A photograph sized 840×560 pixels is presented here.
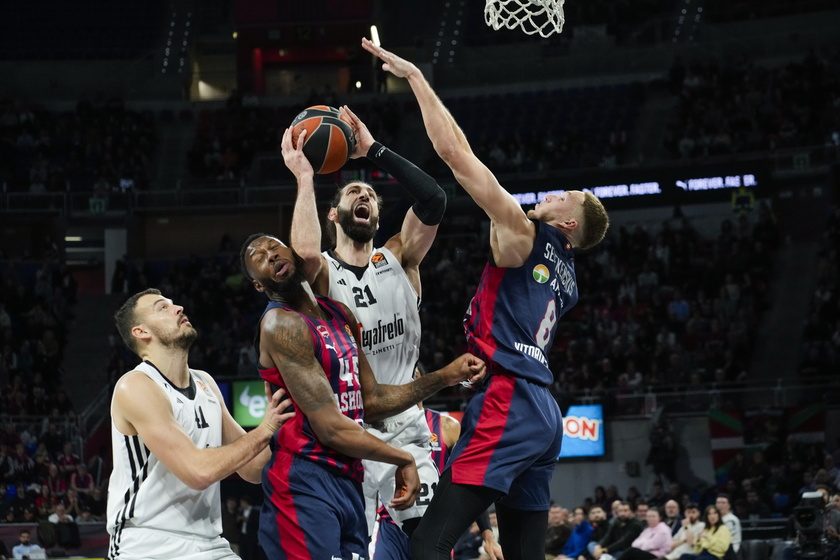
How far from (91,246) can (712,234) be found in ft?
53.9

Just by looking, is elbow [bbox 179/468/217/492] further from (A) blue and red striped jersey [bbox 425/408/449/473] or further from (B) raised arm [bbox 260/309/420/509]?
(A) blue and red striped jersey [bbox 425/408/449/473]

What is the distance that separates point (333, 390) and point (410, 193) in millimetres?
1415

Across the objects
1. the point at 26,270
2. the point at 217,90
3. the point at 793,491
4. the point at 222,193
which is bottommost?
the point at 793,491

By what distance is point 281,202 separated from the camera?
27.9 meters

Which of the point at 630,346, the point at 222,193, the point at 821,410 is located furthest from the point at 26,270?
the point at 821,410

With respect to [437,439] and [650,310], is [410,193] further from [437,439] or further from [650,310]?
[650,310]

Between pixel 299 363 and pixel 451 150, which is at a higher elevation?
pixel 451 150

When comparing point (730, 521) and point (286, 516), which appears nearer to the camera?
point (286, 516)

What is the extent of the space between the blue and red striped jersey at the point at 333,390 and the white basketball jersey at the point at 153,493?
0.46 metres

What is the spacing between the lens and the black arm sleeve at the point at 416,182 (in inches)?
232

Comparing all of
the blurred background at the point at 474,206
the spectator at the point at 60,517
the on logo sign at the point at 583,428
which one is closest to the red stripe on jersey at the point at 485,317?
the blurred background at the point at 474,206

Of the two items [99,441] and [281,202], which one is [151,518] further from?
[281,202]

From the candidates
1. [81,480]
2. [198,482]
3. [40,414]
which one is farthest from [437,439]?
[40,414]

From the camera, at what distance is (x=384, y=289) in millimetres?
6133
